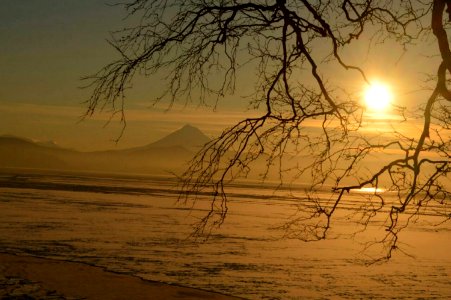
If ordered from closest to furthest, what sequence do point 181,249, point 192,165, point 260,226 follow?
point 192,165
point 181,249
point 260,226

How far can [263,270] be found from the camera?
1351 cm

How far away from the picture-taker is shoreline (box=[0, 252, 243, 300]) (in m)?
10.3

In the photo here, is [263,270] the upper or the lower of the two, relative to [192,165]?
lower

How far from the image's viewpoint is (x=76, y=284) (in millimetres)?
11070

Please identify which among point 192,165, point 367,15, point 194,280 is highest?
point 367,15

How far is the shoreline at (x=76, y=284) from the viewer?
10.3 metres

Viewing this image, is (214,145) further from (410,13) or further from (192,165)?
(410,13)

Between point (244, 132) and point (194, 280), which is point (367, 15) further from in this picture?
point (194, 280)

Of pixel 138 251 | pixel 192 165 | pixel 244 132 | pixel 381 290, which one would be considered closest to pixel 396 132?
pixel 244 132

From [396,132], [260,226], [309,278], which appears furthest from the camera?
[260,226]

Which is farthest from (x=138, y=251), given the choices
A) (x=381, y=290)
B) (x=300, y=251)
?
(x=381, y=290)

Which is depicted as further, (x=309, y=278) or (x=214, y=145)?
(x=309, y=278)

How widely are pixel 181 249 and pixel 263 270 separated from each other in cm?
300

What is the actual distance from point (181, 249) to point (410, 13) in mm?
10755
